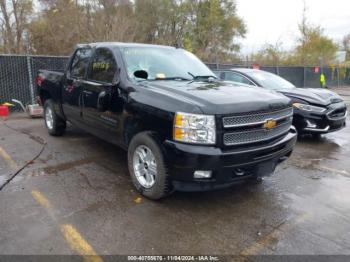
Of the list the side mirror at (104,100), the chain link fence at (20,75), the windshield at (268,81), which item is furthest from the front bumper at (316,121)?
the chain link fence at (20,75)

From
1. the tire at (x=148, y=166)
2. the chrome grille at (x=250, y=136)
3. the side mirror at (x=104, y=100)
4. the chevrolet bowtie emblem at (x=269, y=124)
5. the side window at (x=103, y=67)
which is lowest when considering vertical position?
the tire at (x=148, y=166)

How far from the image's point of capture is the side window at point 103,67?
14.2ft

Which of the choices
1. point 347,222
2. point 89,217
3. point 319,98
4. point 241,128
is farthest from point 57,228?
point 319,98

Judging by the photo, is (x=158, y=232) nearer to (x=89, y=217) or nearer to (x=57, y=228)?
(x=89, y=217)

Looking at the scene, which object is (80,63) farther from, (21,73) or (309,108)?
(21,73)

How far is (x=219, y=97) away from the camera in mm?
3340

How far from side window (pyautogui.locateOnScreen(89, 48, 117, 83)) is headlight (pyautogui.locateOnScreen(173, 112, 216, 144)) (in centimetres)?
164

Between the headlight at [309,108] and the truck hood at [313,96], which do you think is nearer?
the headlight at [309,108]

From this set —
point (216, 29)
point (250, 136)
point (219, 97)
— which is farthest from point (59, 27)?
point (250, 136)

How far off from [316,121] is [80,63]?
4824mm

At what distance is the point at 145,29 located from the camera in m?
23.1

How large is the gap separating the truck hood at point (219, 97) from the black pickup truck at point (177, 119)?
0.04 ft

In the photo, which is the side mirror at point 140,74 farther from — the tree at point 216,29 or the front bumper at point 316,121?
the tree at point 216,29

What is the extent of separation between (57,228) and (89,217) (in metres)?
0.35
